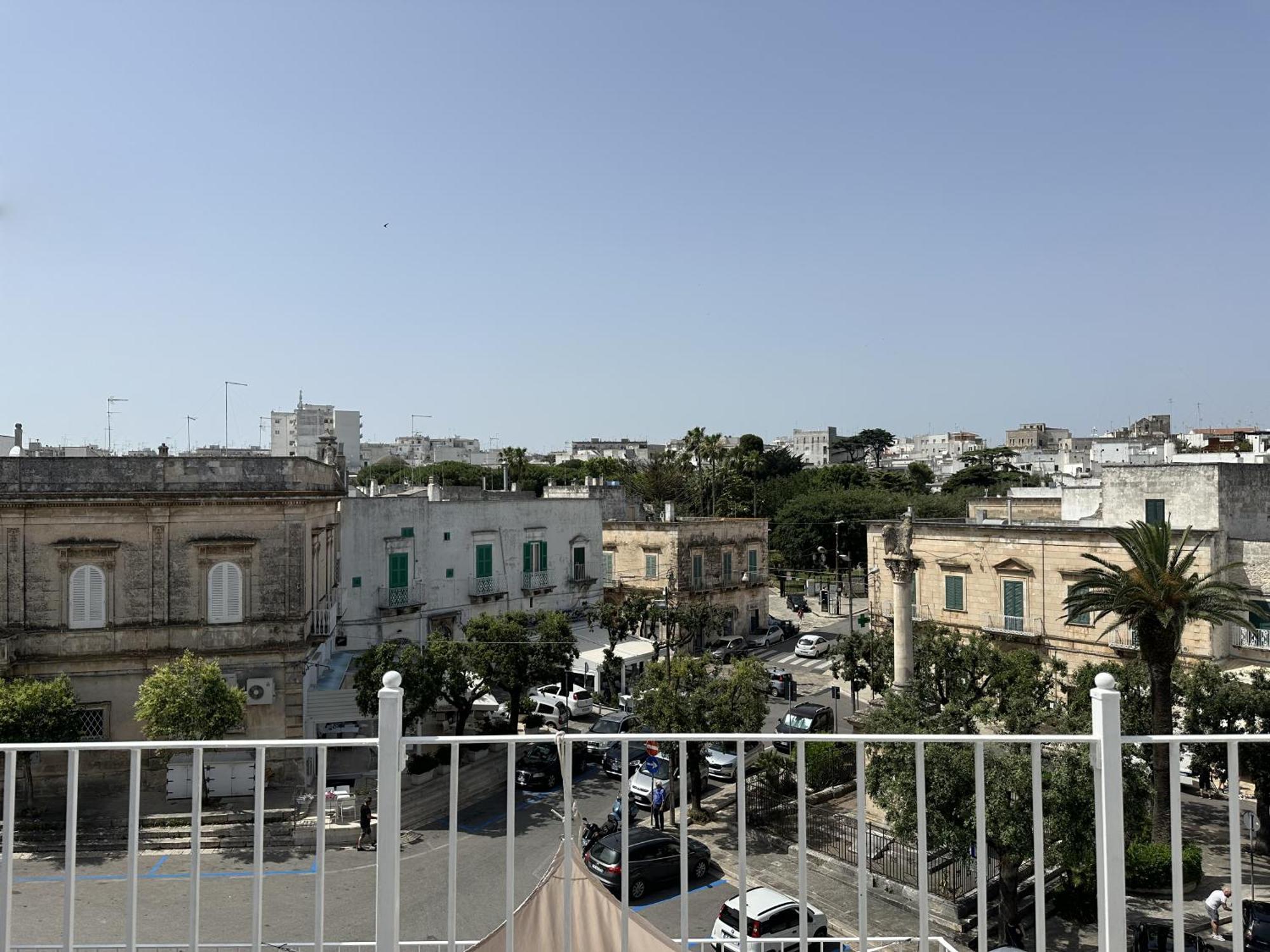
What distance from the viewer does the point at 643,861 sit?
12820 millimetres

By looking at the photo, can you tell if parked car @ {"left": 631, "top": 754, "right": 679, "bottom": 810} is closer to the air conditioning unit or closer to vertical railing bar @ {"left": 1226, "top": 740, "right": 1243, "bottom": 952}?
the air conditioning unit

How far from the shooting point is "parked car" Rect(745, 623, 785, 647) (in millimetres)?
37938

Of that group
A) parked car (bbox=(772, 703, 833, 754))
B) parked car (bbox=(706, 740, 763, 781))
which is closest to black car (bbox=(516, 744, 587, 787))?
parked car (bbox=(706, 740, 763, 781))

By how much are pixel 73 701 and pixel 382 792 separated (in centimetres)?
1623

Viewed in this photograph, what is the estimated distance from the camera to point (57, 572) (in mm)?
17609

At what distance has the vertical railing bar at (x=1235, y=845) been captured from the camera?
10.3 feet

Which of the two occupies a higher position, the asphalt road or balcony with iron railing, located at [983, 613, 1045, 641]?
balcony with iron railing, located at [983, 613, 1045, 641]

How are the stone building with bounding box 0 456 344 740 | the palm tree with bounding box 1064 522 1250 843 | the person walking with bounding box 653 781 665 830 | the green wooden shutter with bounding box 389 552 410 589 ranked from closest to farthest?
the palm tree with bounding box 1064 522 1250 843 → the person walking with bounding box 653 781 665 830 → the stone building with bounding box 0 456 344 740 → the green wooden shutter with bounding box 389 552 410 589

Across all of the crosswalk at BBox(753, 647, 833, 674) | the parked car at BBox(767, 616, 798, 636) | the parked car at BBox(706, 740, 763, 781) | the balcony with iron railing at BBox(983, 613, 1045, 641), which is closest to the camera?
the parked car at BBox(706, 740, 763, 781)

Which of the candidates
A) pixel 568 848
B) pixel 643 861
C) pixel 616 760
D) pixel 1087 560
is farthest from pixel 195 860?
pixel 1087 560

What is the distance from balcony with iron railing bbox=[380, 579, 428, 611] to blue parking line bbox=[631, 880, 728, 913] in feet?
46.7

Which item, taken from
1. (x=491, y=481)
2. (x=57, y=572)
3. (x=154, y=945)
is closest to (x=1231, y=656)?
(x=154, y=945)

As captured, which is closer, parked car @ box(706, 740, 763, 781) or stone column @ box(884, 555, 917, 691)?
stone column @ box(884, 555, 917, 691)

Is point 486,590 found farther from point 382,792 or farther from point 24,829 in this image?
point 382,792
